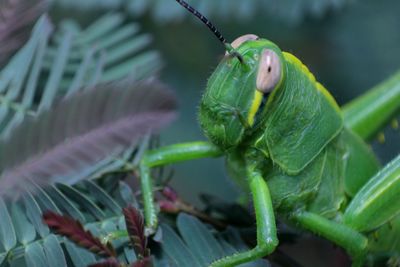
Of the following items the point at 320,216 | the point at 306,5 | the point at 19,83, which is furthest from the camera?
the point at 306,5

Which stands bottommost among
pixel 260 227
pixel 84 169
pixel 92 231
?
pixel 260 227

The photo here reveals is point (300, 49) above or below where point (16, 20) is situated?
below

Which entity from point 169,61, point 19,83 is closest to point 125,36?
point 19,83

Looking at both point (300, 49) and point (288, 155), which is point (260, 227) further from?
point (300, 49)

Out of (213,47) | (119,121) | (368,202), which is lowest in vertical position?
(368,202)

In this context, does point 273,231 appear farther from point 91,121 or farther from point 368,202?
point 91,121

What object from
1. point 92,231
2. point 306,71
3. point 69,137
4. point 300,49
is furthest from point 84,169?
point 300,49
